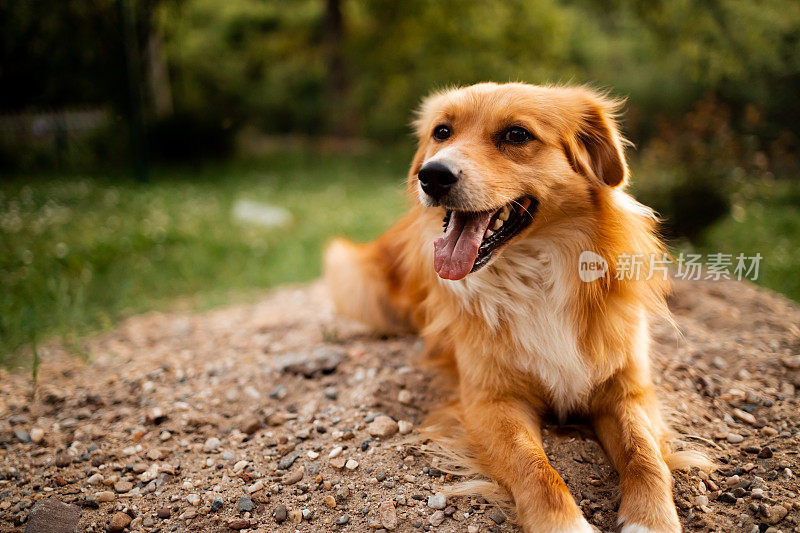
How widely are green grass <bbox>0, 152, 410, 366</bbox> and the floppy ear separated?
313 cm

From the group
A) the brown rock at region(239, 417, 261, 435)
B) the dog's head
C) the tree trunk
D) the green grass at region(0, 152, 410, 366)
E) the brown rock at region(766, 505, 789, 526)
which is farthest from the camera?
the tree trunk

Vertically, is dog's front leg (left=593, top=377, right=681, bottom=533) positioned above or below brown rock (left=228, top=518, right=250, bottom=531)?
above

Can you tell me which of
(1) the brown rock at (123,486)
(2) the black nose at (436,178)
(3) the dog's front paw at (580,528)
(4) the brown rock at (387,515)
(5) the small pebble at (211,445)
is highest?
(2) the black nose at (436,178)

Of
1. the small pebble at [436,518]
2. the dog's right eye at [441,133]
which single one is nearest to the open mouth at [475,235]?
the dog's right eye at [441,133]

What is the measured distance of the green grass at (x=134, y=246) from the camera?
164 inches

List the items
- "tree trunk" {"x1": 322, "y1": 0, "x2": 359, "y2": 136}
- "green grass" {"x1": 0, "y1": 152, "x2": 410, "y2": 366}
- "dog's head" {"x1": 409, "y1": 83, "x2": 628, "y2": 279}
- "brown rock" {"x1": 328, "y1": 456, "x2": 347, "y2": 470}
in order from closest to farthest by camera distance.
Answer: "dog's head" {"x1": 409, "y1": 83, "x2": 628, "y2": 279}, "brown rock" {"x1": 328, "y1": 456, "x2": 347, "y2": 470}, "green grass" {"x1": 0, "y1": 152, "x2": 410, "y2": 366}, "tree trunk" {"x1": 322, "y1": 0, "x2": 359, "y2": 136}

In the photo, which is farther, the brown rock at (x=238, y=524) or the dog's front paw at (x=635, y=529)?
the brown rock at (x=238, y=524)

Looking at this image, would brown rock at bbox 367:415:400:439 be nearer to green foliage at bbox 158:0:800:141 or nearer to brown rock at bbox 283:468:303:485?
brown rock at bbox 283:468:303:485

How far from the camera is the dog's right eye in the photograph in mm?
2543

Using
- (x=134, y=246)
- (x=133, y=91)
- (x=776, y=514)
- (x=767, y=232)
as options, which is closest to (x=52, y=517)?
(x=776, y=514)

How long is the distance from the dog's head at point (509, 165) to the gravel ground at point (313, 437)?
91cm

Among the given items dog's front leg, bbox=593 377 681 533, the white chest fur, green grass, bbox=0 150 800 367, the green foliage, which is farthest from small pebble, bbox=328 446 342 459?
the green foliage

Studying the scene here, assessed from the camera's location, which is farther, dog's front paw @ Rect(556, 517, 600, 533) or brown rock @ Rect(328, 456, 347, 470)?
brown rock @ Rect(328, 456, 347, 470)

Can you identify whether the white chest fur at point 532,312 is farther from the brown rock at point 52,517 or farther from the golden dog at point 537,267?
the brown rock at point 52,517
